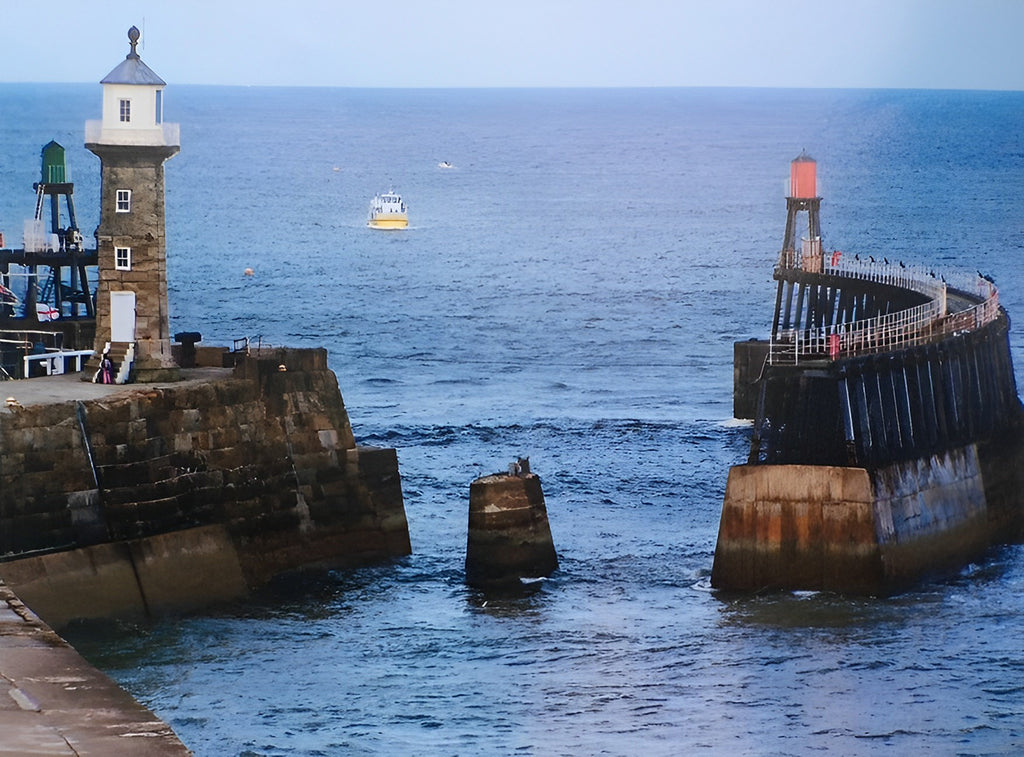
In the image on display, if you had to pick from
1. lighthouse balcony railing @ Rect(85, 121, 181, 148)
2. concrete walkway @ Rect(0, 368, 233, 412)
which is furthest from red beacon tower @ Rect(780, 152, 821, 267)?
lighthouse balcony railing @ Rect(85, 121, 181, 148)

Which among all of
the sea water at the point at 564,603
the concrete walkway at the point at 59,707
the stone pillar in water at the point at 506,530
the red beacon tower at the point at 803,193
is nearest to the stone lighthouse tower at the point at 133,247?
the sea water at the point at 564,603

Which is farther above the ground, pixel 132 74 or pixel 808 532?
pixel 132 74

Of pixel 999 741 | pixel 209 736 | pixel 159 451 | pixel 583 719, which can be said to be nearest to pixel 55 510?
pixel 159 451

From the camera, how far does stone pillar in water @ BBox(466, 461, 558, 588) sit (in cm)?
3672

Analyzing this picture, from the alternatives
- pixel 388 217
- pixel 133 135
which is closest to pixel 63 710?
pixel 133 135

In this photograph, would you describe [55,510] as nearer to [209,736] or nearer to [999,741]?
[209,736]

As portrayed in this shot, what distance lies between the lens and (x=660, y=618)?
35.2 meters

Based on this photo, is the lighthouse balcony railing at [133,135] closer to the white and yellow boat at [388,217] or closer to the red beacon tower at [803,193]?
the red beacon tower at [803,193]

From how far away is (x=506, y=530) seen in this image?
36.9 m

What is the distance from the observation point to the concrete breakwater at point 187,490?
33.2m

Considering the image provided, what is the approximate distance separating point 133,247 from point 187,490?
5277 millimetres

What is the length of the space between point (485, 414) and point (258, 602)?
23.7m

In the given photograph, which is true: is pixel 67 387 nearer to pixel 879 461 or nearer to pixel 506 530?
pixel 506 530

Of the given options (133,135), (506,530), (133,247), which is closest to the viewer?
(506,530)
